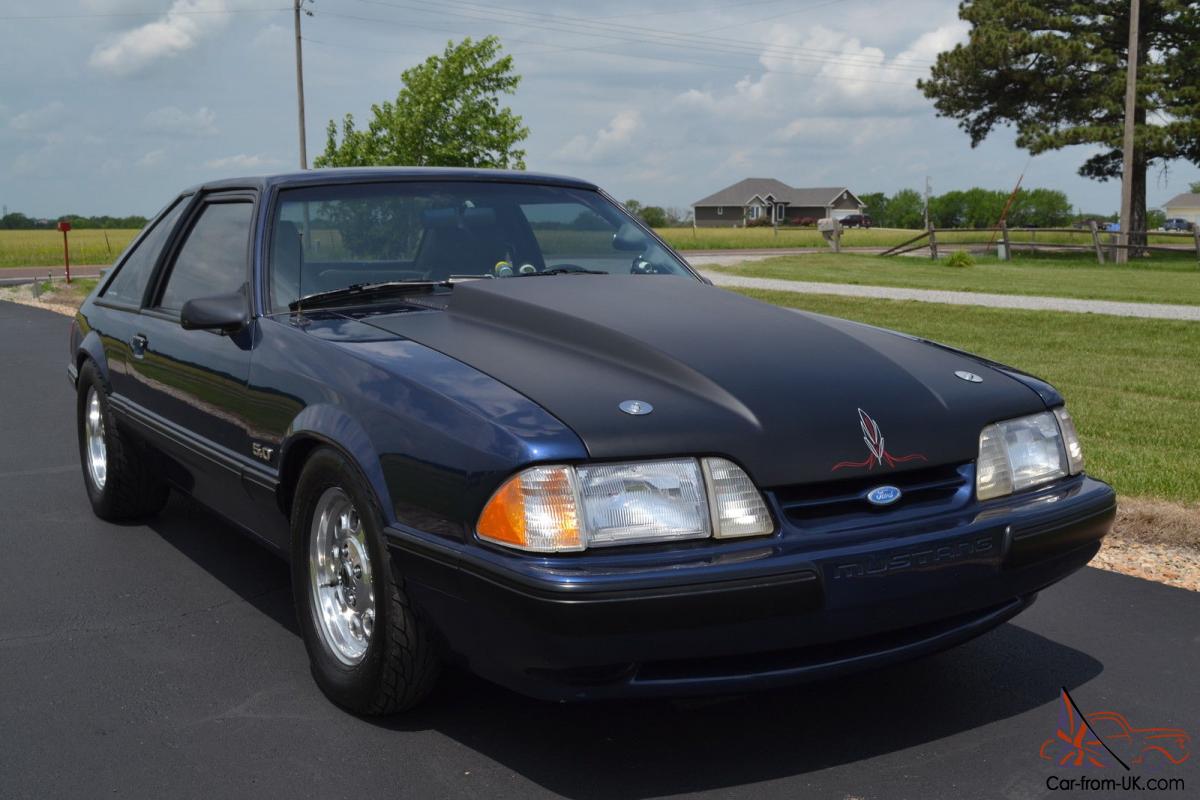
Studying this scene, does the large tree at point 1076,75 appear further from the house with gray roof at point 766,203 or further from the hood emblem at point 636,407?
the house with gray roof at point 766,203

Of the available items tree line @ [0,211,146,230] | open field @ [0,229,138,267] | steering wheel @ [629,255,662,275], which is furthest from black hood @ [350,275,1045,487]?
tree line @ [0,211,146,230]

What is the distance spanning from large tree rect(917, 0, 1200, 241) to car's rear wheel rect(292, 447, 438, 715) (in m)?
33.1

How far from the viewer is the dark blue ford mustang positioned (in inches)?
110

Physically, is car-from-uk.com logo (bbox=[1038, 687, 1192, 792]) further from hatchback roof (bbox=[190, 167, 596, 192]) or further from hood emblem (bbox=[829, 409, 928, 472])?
hatchback roof (bbox=[190, 167, 596, 192])

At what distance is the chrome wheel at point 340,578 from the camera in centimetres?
342

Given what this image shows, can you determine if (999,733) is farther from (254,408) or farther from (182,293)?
(182,293)

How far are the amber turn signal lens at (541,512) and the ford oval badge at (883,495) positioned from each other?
74cm

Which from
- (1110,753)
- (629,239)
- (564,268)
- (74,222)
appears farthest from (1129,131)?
(74,222)

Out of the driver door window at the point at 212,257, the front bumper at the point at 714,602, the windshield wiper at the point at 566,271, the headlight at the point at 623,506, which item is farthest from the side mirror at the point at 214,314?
the headlight at the point at 623,506

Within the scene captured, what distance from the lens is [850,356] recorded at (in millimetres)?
3434

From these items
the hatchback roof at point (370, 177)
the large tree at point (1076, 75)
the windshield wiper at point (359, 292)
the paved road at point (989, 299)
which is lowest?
the paved road at point (989, 299)

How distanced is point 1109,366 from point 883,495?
8.70m

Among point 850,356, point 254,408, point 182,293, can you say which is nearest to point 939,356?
point 850,356

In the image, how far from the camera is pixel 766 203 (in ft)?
411
